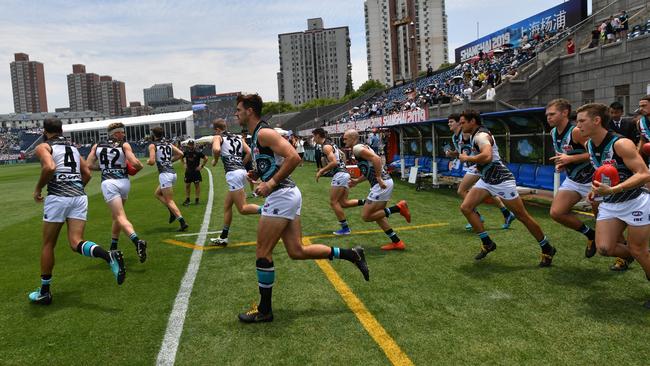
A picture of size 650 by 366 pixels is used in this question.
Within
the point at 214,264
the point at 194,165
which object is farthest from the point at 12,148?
the point at 214,264

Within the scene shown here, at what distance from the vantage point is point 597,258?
20.2 feet

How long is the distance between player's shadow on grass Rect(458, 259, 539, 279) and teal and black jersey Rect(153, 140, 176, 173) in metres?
6.93

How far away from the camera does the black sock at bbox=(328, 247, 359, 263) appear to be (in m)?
4.87

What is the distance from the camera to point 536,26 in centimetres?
3150

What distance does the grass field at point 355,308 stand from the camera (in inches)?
145

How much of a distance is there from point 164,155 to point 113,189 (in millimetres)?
3418

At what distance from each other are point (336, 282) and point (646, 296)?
10.7 ft

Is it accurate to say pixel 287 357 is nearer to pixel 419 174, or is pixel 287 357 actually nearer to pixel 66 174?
pixel 66 174

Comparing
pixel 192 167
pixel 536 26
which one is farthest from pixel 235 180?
pixel 536 26

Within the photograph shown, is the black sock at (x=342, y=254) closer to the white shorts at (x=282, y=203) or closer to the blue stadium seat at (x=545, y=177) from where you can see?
the white shorts at (x=282, y=203)

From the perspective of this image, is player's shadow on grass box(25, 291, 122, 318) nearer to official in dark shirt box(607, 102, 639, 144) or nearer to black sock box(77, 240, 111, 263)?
black sock box(77, 240, 111, 263)

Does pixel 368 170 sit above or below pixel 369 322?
above

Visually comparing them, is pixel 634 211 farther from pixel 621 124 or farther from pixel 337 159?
pixel 337 159

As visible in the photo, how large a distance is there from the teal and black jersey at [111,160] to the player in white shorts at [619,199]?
6.19 meters
